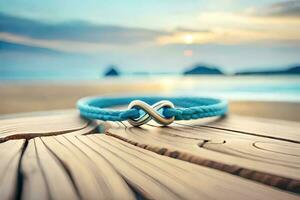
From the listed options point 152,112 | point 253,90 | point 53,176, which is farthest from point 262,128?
point 253,90

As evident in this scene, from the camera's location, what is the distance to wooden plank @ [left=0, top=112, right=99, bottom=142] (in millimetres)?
693

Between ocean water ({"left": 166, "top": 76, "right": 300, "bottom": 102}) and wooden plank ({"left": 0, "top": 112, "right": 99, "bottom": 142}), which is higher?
wooden plank ({"left": 0, "top": 112, "right": 99, "bottom": 142})

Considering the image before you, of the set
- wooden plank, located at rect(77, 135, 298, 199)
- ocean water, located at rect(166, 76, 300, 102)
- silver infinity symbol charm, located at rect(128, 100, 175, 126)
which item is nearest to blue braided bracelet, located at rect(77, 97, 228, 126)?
silver infinity symbol charm, located at rect(128, 100, 175, 126)

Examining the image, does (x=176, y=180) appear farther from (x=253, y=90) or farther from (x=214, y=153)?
(x=253, y=90)

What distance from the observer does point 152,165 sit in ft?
1.44

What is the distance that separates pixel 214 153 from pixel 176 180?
0.46 feet

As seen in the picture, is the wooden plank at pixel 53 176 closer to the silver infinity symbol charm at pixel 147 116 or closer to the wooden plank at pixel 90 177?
the wooden plank at pixel 90 177

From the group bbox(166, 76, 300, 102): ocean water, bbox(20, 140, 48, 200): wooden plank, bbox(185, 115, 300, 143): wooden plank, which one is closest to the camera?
bbox(20, 140, 48, 200): wooden plank

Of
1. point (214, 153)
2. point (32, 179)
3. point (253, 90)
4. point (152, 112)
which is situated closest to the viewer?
point (32, 179)

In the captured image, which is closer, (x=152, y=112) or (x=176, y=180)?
(x=176, y=180)

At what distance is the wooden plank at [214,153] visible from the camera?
0.39 metres

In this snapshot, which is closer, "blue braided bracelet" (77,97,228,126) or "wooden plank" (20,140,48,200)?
"wooden plank" (20,140,48,200)

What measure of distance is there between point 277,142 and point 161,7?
9.72ft

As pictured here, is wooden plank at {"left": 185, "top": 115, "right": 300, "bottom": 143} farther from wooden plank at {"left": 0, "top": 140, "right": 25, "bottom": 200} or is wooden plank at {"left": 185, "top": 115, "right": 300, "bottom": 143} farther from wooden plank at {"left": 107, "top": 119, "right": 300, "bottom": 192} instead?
wooden plank at {"left": 0, "top": 140, "right": 25, "bottom": 200}
